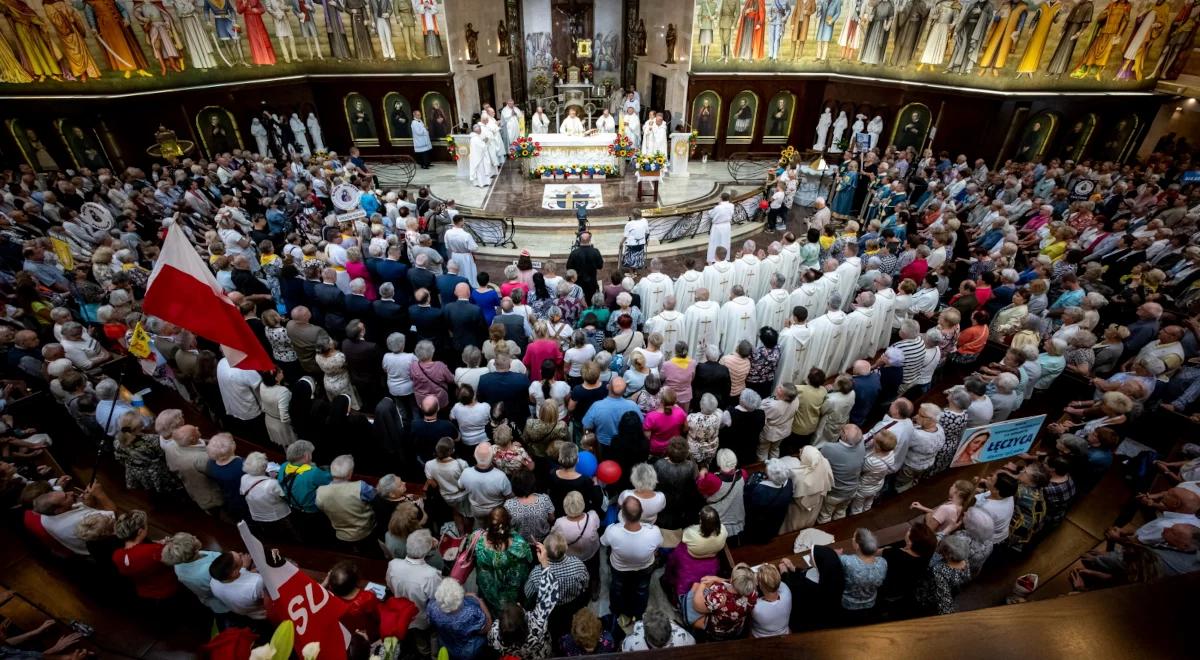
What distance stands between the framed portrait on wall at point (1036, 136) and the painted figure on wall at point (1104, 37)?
43.6 inches

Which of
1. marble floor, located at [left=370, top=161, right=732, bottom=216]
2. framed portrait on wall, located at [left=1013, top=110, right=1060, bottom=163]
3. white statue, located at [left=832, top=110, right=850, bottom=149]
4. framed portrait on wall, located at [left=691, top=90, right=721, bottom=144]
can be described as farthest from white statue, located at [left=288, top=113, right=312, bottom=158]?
framed portrait on wall, located at [left=1013, top=110, right=1060, bottom=163]

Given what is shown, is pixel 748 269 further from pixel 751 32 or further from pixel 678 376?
pixel 751 32

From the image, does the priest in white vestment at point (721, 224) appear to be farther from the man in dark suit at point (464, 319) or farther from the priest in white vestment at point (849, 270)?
the man in dark suit at point (464, 319)

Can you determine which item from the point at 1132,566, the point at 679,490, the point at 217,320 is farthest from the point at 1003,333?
the point at 217,320

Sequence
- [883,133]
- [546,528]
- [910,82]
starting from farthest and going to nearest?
[883,133] < [910,82] < [546,528]

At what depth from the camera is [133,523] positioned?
142 inches

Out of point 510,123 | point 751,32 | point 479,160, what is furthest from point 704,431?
point 751,32

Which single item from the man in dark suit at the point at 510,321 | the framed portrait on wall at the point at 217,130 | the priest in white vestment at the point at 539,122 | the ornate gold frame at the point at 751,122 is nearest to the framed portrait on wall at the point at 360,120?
the framed portrait on wall at the point at 217,130

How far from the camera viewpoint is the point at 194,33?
46.3 ft

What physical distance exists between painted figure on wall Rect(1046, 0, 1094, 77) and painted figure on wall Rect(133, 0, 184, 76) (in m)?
23.1

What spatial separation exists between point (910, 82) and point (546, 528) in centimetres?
1780

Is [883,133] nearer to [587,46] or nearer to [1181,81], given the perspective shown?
[1181,81]

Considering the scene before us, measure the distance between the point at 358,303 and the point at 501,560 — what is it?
4.36 m

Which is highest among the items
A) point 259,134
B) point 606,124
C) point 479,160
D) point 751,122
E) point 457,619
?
point 457,619
